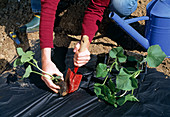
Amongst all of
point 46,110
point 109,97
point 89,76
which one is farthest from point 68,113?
point 89,76

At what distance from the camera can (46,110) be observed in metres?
1.05

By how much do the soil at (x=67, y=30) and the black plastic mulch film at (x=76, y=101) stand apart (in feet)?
1.24

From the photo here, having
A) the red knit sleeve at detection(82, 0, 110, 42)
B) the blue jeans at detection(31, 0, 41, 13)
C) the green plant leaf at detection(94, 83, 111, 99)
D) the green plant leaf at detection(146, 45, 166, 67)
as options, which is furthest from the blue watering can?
the blue jeans at detection(31, 0, 41, 13)

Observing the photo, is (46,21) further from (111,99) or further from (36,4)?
(36,4)

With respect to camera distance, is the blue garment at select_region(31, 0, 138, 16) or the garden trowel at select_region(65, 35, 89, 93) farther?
the blue garment at select_region(31, 0, 138, 16)

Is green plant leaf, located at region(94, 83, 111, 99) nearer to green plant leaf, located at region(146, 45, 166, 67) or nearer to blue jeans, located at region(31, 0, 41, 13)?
green plant leaf, located at region(146, 45, 166, 67)

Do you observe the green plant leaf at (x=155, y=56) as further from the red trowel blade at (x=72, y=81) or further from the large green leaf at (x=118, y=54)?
the red trowel blade at (x=72, y=81)

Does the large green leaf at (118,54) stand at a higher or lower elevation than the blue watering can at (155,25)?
lower

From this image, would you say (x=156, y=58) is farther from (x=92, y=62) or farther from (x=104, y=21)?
(x=104, y=21)

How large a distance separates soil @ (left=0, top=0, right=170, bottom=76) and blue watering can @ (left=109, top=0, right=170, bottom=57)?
223 millimetres

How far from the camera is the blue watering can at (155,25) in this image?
4.52 ft

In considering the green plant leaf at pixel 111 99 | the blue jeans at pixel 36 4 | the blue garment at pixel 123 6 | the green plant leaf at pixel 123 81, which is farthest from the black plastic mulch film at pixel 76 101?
the blue jeans at pixel 36 4

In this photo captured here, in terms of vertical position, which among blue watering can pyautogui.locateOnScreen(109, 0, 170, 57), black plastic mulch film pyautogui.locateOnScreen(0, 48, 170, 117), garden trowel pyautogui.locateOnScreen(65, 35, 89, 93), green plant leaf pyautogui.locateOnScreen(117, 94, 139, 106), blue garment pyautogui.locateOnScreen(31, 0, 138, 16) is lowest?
black plastic mulch film pyautogui.locateOnScreen(0, 48, 170, 117)

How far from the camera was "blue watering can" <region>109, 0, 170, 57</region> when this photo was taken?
4.52ft
